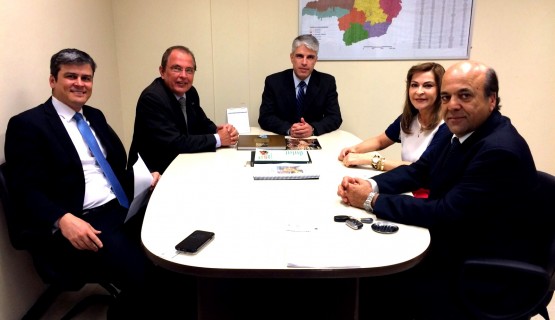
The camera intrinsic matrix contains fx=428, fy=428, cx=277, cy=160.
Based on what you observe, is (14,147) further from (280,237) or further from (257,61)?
(257,61)

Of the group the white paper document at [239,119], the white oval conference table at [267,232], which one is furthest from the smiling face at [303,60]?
the white oval conference table at [267,232]

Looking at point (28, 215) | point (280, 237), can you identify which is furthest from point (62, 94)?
point (280, 237)

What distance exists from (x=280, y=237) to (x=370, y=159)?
3.20 feet

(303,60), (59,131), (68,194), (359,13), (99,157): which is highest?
(359,13)

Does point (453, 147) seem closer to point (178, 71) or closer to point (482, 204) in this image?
A: point (482, 204)

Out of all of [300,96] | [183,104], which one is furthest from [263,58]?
[183,104]

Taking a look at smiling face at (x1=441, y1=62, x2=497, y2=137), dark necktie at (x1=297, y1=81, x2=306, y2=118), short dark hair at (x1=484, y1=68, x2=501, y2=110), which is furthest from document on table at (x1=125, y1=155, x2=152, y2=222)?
dark necktie at (x1=297, y1=81, x2=306, y2=118)

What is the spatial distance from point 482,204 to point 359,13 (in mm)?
2610

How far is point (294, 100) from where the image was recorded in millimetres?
3178

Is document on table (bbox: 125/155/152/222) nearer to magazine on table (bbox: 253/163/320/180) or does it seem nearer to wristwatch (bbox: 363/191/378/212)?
magazine on table (bbox: 253/163/320/180)

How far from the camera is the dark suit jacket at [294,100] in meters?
3.17

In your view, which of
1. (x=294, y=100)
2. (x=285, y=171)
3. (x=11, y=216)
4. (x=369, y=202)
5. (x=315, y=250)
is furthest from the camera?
(x=294, y=100)

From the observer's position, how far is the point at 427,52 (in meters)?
3.69

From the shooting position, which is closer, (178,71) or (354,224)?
(354,224)
